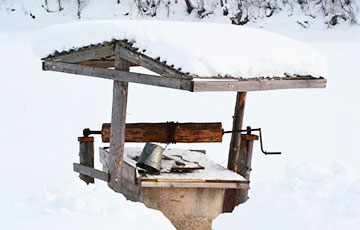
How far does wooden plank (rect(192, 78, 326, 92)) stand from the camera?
5.54 metres

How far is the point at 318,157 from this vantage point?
38.2ft

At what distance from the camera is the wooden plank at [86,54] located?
21.1 ft

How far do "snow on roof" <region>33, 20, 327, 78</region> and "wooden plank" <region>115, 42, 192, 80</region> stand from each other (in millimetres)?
57

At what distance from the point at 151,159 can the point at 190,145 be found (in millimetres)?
5731

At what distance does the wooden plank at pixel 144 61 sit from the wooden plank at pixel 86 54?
13cm

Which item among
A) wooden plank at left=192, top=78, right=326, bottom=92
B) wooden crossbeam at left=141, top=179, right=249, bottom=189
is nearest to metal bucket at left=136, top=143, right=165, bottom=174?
wooden crossbeam at left=141, top=179, right=249, bottom=189

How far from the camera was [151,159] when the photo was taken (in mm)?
7145

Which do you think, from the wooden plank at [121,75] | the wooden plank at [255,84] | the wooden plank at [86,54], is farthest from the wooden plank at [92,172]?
the wooden plank at [255,84]

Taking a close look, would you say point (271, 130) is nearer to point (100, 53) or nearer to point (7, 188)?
point (7, 188)

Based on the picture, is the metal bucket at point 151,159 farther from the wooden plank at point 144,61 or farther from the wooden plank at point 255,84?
the wooden plank at point 255,84

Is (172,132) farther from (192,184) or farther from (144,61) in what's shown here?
(144,61)

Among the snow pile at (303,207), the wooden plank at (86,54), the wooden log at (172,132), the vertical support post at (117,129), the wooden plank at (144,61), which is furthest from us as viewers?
the wooden log at (172,132)

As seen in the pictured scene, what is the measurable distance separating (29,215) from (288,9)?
15.1 m

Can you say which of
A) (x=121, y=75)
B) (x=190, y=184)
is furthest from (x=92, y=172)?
(x=121, y=75)
